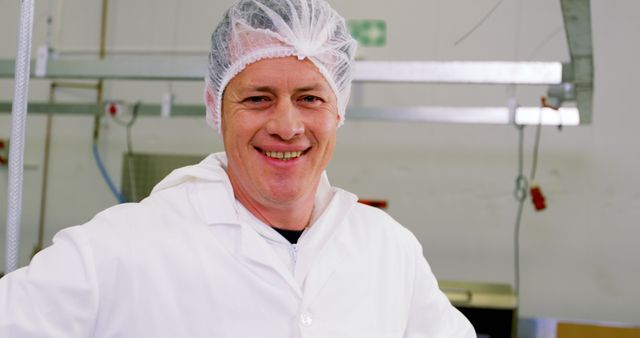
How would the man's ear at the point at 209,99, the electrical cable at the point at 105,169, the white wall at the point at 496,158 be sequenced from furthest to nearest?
the electrical cable at the point at 105,169, the white wall at the point at 496,158, the man's ear at the point at 209,99

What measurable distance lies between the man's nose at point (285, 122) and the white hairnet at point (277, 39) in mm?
83

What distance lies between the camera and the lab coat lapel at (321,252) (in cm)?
102

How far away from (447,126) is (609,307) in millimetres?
1034

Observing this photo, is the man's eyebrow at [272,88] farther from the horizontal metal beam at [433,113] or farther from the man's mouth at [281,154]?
the horizontal metal beam at [433,113]

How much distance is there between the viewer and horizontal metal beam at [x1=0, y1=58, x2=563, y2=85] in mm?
1421

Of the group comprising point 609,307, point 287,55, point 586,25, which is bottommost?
point 609,307

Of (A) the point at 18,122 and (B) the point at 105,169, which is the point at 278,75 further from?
(B) the point at 105,169

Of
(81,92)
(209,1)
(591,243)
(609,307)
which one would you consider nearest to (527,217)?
(591,243)

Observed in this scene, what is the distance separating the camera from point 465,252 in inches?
107

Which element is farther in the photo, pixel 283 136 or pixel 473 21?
pixel 473 21

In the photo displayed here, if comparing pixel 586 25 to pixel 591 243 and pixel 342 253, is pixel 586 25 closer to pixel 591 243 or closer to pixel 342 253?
pixel 342 253

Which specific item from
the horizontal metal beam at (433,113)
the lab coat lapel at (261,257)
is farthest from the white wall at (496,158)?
the lab coat lapel at (261,257)

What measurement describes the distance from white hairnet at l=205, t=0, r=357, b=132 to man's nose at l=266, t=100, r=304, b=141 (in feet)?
0.27

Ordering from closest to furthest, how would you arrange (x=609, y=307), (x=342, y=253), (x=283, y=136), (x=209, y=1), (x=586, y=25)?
(x=283, y=136)
(x=342, y=253)
(x=586, y=25)
(x=609, y=307)
(x=209, y=1)
